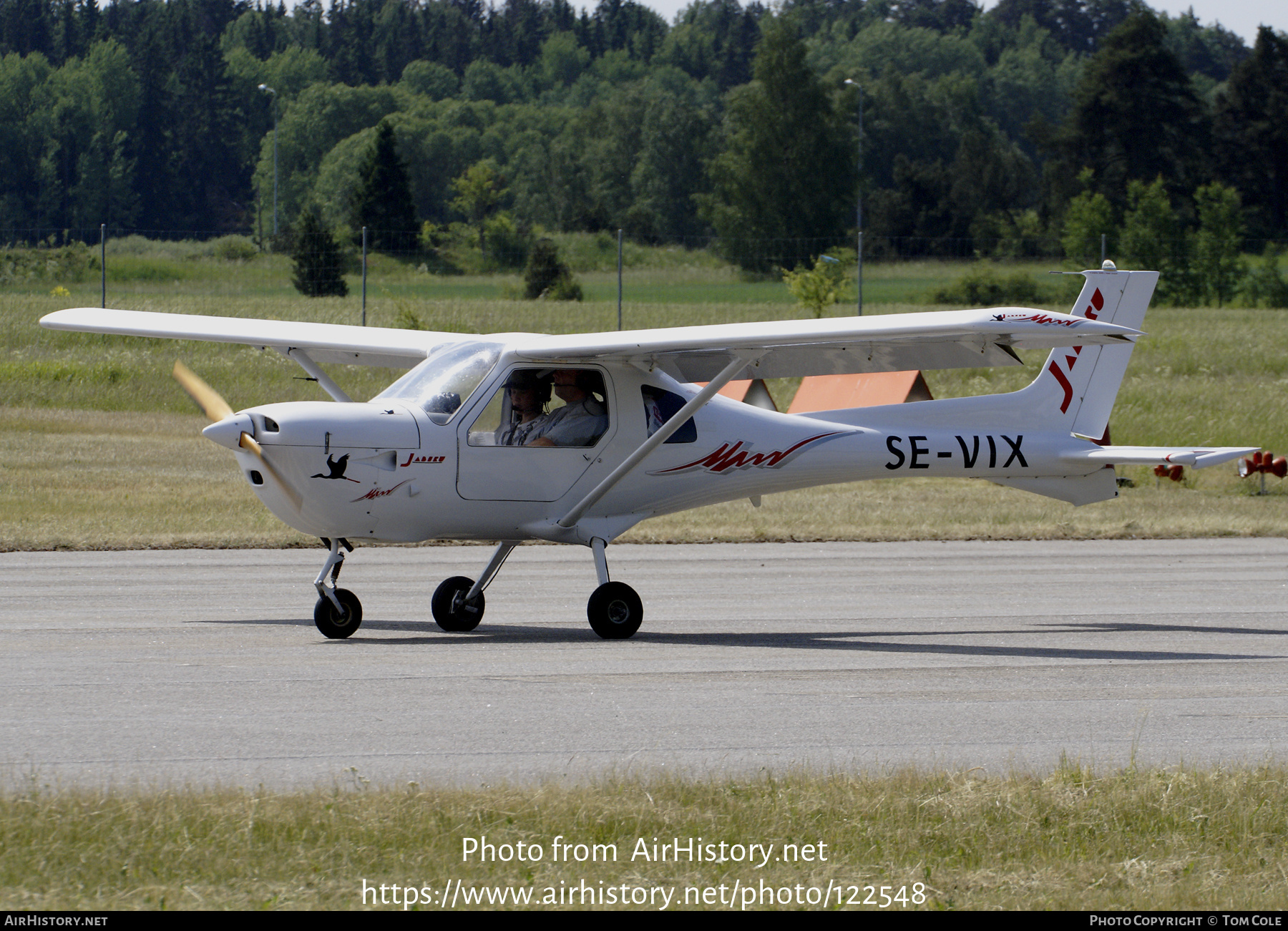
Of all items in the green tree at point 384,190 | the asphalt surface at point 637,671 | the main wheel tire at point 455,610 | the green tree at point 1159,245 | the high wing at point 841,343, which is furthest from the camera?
the green tree at point 384,190

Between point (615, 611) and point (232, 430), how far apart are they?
9.51 ft

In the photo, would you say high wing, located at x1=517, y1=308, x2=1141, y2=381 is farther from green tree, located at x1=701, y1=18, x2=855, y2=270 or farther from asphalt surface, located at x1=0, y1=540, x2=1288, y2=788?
green tree, located at x1=701, y1=18, x2=855, y2=270

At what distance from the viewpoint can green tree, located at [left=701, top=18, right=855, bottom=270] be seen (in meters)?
90.0

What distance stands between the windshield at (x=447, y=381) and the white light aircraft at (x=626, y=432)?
0.01 meters

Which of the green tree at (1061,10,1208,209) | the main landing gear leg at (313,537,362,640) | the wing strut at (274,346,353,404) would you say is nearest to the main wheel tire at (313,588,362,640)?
the main landing gear leg at (313,537,362,640)

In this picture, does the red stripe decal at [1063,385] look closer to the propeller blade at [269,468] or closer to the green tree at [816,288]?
the propeller blade at [269,468]

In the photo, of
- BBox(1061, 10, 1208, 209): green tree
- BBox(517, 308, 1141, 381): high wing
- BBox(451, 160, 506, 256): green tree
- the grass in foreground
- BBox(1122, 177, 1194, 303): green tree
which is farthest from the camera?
BBox(451, 160, 506, 256): green tree

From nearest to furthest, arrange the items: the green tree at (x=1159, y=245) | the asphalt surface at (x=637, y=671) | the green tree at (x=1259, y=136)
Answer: the asphalt surface at (x=637, y=671)
the green tree at (x=1159, y=245)
the green tree at (x=1259, y=136)

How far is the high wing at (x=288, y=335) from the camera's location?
12.2 meters

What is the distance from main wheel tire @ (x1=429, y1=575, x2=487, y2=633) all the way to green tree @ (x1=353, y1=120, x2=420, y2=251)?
7843cm

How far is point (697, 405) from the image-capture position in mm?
10578

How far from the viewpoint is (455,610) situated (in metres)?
10.7

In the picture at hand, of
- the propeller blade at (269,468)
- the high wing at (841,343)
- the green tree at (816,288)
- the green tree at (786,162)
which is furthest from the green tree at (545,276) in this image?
the green tree at (786,162)
